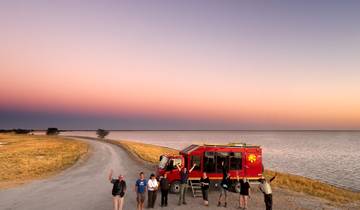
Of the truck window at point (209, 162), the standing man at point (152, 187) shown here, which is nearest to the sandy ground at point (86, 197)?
the standing man at point (152, 187)

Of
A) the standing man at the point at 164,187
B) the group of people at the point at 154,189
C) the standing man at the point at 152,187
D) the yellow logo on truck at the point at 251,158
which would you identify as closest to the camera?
the group of people at the point at 154,189

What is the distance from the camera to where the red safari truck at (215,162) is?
74.7 ft

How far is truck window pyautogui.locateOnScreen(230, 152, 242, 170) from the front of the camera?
24291 mm

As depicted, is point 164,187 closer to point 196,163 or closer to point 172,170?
point 172,170

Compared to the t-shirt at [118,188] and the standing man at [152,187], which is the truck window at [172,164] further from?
the t-shirt at [118,188]

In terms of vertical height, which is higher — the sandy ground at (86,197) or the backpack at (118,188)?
the backpack at (118,188)

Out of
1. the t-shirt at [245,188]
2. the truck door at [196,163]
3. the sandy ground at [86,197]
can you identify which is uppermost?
the truck door at [196,163]

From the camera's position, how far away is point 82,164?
39.0 m

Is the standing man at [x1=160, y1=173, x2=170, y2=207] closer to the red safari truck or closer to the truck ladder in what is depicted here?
the truck ladder

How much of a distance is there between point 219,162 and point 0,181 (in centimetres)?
1926

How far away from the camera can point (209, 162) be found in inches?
942

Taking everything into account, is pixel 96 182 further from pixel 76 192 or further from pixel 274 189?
pixel 274 189

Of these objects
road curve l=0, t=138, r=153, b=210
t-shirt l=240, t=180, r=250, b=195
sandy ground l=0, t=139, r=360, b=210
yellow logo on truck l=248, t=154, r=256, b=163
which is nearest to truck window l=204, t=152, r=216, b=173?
sandy ground l=0, t=139, r=360, b=210

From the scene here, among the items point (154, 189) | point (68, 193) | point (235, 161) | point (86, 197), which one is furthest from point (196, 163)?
point (68, 193)
